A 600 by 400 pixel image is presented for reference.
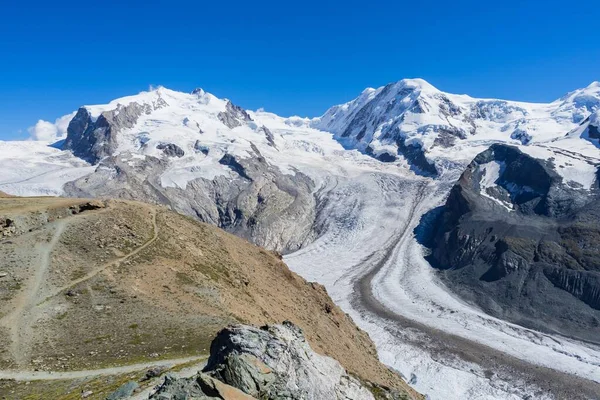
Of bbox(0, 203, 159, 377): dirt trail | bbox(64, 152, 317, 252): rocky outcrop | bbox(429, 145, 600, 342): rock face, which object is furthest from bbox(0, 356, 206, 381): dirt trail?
bbox(64, 152, 317, 252): rocky outcrop

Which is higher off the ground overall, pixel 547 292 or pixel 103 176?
pixel 103 176

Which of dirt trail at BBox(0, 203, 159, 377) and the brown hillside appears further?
the brown hillside

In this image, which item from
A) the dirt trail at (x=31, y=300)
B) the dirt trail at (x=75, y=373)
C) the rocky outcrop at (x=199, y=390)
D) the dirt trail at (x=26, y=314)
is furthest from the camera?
the dirt trail at (x=31, y=300)

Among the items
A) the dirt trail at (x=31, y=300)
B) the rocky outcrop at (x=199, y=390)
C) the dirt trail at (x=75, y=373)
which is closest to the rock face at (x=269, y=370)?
the rocky outcrop at (x=199, y=390)

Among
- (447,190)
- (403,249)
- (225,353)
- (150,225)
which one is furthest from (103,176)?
(225,353)

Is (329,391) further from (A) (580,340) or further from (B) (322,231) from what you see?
(B) (322,231)

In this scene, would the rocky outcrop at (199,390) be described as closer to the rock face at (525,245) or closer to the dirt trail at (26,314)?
the dirt trail at (26,314)

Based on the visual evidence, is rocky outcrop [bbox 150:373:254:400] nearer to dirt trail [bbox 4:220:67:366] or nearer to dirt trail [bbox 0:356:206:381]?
dirt trail [bbox 0:356:206:381]
